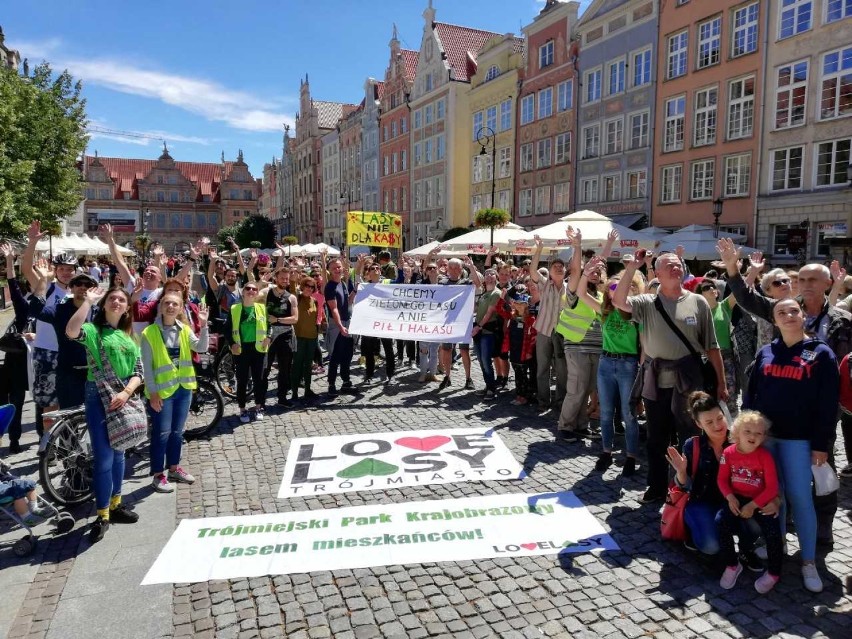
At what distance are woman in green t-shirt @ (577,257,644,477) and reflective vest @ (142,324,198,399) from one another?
371 centimetres

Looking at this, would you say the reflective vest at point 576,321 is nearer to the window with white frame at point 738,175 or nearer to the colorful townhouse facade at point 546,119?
the window with white frame at point 738,175

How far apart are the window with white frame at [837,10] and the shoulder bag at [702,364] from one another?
2065 cm

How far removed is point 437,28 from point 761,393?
45.9 meters

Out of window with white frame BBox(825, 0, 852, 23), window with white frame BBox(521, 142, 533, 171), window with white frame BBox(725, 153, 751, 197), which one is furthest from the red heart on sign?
window with white frame BBox(521, 142, 533, 171)

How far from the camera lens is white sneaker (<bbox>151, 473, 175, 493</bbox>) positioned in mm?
5586

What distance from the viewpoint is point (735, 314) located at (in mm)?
7434

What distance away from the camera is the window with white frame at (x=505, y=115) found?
1420 inches

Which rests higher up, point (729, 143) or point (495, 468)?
point (729, 143)

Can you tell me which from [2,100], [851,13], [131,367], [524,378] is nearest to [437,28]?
[851,13]

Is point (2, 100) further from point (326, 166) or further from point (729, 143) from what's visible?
point (326, 166)

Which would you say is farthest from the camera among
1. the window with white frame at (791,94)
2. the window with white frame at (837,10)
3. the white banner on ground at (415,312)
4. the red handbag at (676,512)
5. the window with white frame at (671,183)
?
the window with white frame at (671,183)

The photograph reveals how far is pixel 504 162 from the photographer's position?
36656mm

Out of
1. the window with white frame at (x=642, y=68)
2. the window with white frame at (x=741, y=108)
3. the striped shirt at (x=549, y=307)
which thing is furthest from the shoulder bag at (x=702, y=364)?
the window with white frame at (x=642, y=68)

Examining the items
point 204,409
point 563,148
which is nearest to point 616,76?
point 563,148
